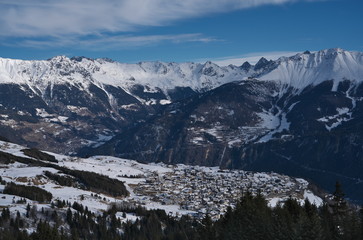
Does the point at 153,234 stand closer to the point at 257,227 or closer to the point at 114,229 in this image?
the point at 114,229

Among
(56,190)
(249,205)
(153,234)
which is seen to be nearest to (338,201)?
(249,205)

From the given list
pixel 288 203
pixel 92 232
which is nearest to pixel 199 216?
pixel 92 232

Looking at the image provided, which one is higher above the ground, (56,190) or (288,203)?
(288,203)

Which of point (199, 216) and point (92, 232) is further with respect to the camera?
point (199, 216)

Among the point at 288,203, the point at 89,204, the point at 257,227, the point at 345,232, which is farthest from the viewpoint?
the point at 89,204

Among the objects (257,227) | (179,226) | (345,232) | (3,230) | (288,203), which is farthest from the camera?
(179,226)

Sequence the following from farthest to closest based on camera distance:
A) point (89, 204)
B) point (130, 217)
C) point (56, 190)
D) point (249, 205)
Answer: point (56, 190), point (89, 204), point (130, 217), point (249, 205)

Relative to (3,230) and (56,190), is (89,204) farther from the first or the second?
(3,230)

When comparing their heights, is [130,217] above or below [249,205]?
below

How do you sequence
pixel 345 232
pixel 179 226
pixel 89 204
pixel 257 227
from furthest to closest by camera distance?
pixel 89 204
pixel 179 226
pixel 257 227
pixel 345 232
